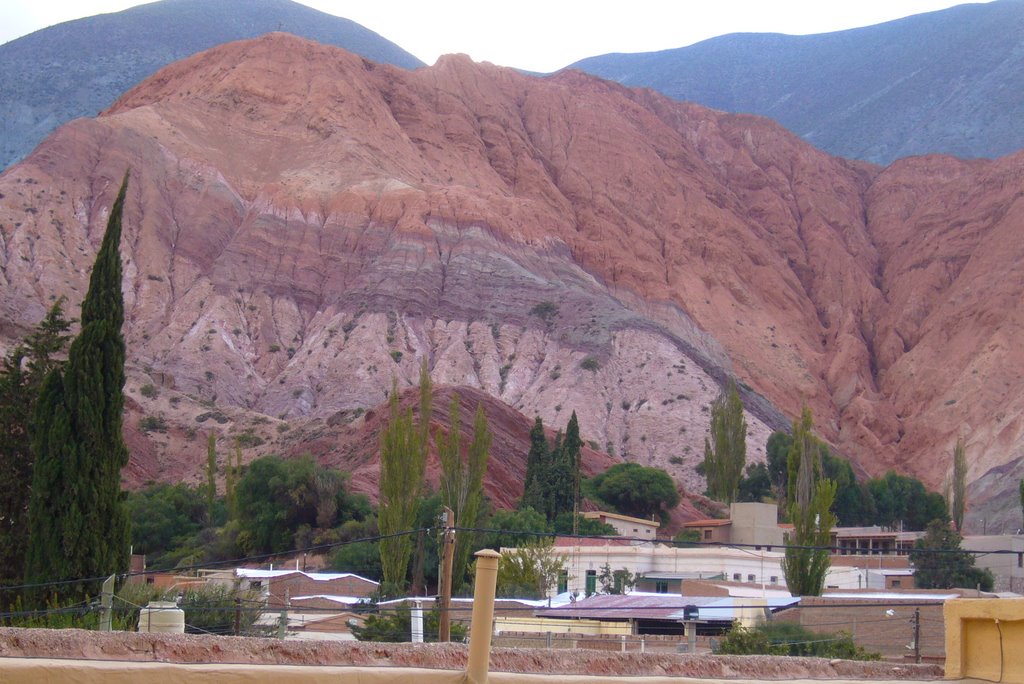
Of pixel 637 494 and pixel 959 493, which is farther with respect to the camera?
pixel 959 493

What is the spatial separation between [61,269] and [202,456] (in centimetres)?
1994

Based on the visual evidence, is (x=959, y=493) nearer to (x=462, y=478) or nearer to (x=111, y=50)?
(x=462, y=478)

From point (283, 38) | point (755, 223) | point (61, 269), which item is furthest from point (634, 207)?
point (61, 269)

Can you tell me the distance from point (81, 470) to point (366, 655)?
43.1 ft

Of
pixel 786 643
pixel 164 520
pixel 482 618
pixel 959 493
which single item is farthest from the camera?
pixel 959 493

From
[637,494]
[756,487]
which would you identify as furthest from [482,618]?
[756,487]

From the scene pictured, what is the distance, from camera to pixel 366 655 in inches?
281

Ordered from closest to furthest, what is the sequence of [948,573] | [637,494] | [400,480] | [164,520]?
[400,480] < [948,573] < [164,520] < [637,494]

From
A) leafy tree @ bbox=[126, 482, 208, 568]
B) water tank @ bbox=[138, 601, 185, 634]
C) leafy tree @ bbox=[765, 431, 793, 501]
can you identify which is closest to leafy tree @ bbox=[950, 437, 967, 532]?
leafy tree @ bbox=[765, 431, 793, 501]

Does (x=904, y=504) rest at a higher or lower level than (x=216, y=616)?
higher

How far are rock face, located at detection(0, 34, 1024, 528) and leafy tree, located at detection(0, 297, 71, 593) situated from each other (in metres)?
41.2

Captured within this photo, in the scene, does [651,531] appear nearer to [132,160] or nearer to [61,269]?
[61,269]

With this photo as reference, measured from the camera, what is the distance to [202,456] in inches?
2512

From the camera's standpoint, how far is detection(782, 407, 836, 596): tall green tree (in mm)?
34469
